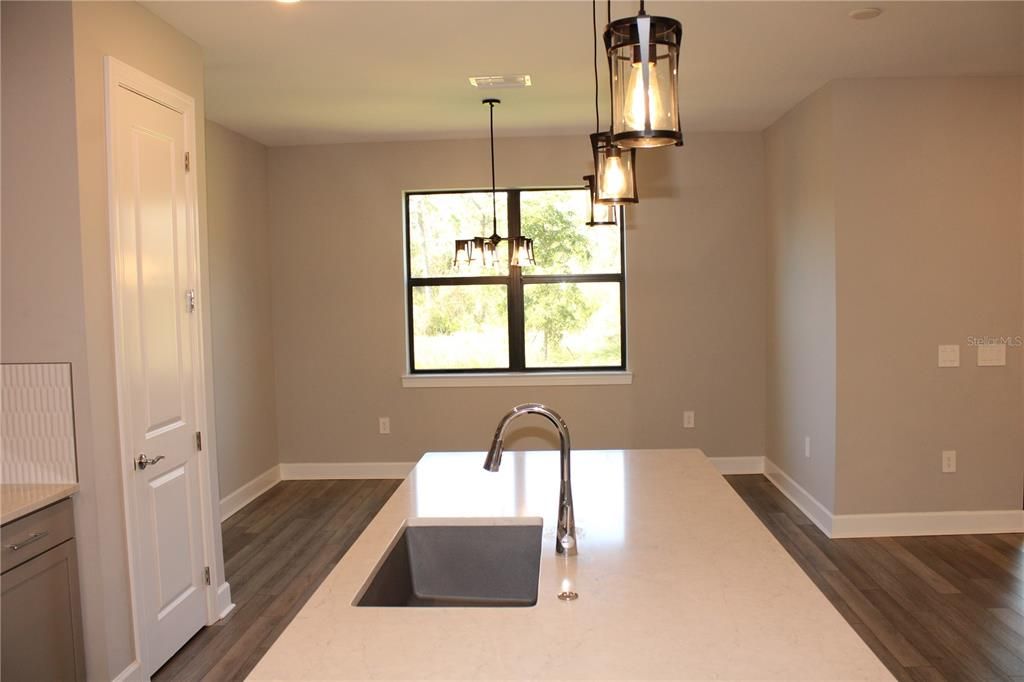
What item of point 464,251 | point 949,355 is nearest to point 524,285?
point 464,251

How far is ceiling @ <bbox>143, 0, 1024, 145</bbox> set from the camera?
10.8ft

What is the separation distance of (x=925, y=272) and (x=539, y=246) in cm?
261

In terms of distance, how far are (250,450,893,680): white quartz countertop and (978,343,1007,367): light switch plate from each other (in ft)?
9.75

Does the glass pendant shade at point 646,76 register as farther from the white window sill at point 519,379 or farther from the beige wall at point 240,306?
the white window sill at point 519,379

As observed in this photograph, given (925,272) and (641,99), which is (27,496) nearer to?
(641,99)

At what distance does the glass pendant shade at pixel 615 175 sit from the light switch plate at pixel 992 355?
338cm

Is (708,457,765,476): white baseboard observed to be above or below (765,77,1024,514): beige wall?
below

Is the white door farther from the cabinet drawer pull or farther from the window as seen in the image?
the window

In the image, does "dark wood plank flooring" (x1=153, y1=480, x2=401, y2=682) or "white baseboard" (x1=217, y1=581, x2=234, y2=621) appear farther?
"white baseboard" (x1=217, y1=581, x2=234, y2=621)

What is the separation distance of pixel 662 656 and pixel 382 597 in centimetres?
77

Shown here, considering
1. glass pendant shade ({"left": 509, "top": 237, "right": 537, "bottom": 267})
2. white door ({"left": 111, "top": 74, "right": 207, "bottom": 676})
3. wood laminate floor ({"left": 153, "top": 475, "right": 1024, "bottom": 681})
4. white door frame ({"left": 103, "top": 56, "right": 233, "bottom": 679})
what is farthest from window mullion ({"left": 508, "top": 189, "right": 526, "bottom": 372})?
white door ({"left": 111, "top": 74, "right": 207, "bottom": 676})

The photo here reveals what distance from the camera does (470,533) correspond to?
7.16 feet

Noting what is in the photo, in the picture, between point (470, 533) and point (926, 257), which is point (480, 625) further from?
point (926, 257)

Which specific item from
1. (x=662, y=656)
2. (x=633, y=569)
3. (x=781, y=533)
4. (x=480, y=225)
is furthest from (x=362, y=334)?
(x=662, y=656)
